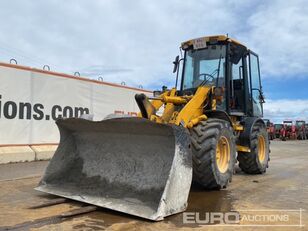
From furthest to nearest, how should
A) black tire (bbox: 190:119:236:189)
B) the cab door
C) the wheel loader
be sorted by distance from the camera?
the cab door → black tire (bbox: 190:119:236:189) → the wheel loader

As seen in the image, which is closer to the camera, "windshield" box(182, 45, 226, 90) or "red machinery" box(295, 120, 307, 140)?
"windshield" box(182, 45, 226, 90)

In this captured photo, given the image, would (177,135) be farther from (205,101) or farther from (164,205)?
(205,101)

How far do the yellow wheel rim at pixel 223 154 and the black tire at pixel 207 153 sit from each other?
0.13 meters

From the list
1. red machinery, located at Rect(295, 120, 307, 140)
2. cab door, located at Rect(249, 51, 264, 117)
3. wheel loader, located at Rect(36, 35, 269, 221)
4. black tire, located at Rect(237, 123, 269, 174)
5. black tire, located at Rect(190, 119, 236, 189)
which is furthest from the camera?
red machinery, located at Rect(295, 120, 307, 140)

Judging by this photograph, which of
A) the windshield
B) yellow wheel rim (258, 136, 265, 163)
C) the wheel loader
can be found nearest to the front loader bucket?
the wheel loader

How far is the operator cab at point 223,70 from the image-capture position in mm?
7926

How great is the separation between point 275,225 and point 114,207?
6.55ft

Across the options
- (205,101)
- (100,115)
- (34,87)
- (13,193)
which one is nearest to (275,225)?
(205,101)
